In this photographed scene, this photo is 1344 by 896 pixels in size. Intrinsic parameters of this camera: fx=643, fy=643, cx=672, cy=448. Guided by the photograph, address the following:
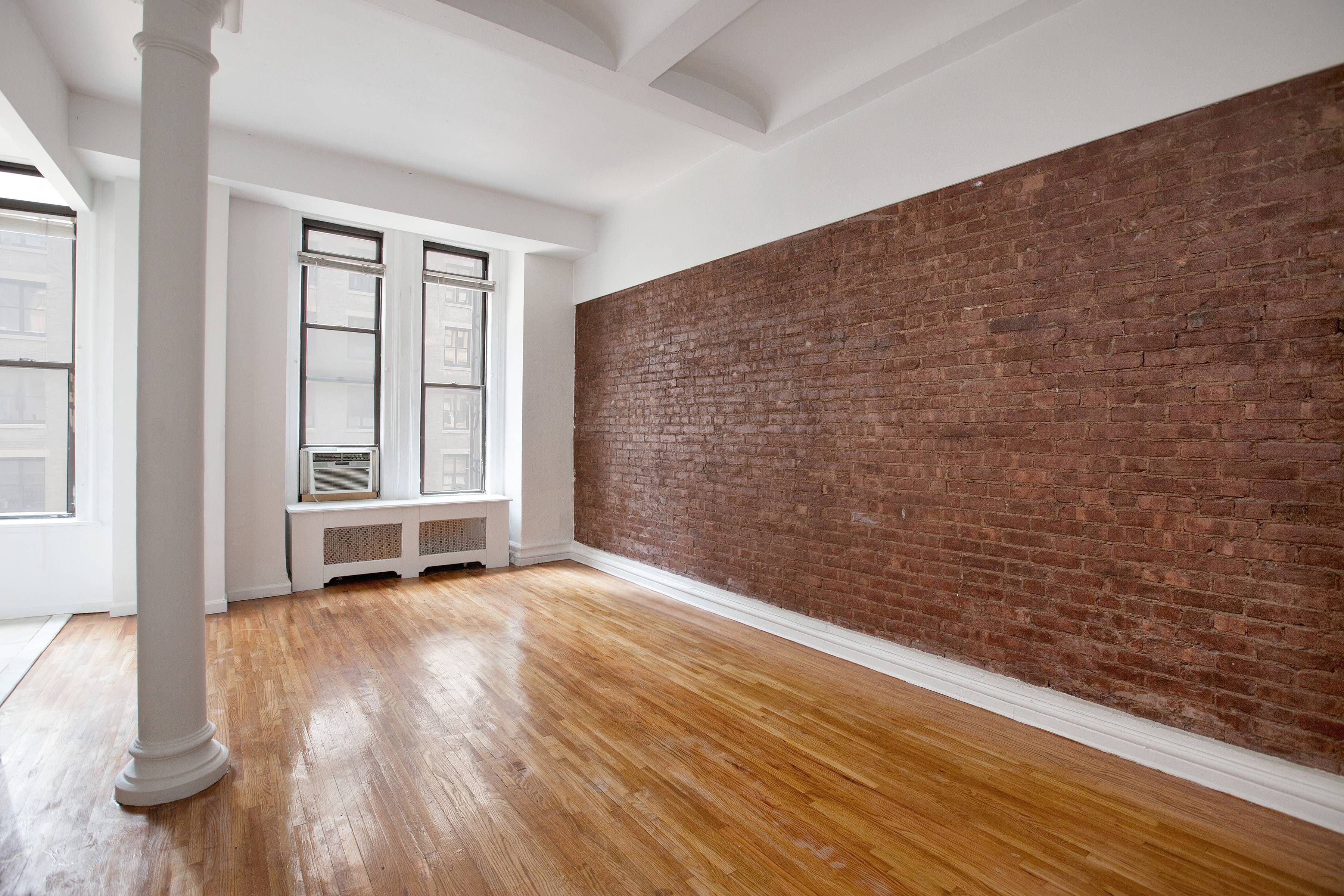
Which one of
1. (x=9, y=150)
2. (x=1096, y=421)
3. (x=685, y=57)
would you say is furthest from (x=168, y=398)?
(x=1096, y=421)

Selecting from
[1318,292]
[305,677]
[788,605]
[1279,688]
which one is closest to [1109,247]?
[1318,292]

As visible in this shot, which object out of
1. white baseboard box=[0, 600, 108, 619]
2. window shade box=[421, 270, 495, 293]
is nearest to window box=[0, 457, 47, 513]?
white baseboard box=[0, 600, 108, 619]

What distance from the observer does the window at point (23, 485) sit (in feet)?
14.9

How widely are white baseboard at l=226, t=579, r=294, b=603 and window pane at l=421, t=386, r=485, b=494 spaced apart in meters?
1.48

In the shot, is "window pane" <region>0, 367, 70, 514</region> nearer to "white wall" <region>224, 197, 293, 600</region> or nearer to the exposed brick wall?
"white wall" <region>224, 197, 293, 600</region>

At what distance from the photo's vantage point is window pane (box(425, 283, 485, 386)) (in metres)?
6.32

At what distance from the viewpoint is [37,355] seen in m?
4.59

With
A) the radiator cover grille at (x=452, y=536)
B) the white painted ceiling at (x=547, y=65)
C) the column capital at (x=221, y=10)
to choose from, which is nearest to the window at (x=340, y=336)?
the radiator cover grille at (x=452, y=536)

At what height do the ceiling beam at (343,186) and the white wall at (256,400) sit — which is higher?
the ceiling beam at (343,186)

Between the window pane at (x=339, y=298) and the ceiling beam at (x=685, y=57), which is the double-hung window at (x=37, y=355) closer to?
the window pane at (x=339, y=298)

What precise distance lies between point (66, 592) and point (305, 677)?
2536 millimetres

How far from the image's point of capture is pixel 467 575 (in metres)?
5.94

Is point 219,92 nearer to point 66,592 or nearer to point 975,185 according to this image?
point 66,592

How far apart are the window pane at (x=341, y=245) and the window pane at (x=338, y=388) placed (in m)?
0.71
